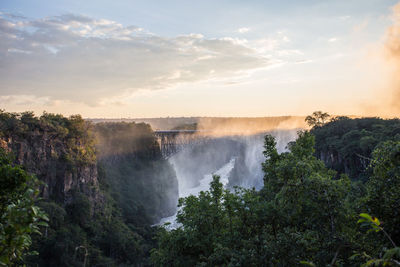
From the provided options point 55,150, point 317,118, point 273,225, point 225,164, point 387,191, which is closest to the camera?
point 387,191

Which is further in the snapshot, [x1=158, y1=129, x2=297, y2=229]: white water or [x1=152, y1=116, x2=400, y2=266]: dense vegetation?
[x1=158, y1=129, x2=297, y2=229]: white water

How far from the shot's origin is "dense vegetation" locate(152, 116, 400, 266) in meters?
9.35

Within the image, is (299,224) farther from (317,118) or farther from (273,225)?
(317,118)

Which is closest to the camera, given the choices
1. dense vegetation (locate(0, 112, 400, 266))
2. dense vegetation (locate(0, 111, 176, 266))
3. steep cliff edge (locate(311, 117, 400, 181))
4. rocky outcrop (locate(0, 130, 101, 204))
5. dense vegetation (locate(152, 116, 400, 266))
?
dense vegetation (locate(0, 112, 400, 266))

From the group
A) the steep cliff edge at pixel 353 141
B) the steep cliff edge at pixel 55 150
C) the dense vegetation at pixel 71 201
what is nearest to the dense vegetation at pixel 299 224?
the dense vegetation at pixel 71 201

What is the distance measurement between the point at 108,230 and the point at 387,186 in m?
45.7

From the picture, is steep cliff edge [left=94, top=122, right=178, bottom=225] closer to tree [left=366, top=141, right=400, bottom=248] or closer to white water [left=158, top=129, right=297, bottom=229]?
white water [left=158, top=129, right=297, bottom=229]

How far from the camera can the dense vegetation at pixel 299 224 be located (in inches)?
368

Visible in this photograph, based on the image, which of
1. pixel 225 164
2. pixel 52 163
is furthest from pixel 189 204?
pixel 225 164

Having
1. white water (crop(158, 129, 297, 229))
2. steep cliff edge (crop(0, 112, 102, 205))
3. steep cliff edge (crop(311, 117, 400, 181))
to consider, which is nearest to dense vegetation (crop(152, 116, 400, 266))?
steep cliff edge (crop(0, 112, 102, 205))

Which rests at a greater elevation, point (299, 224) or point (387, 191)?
point (387, 191)

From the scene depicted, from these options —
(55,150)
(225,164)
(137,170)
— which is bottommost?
(225,164)

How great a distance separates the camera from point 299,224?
1373cm

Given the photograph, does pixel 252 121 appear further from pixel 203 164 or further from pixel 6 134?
pixel 6 134
